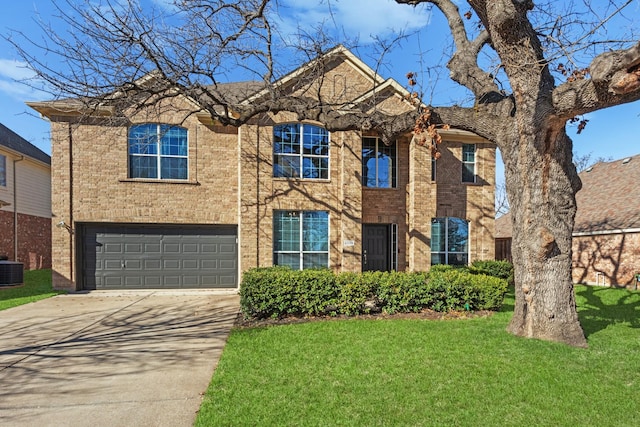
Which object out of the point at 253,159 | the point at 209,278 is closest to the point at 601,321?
the point at 253,159

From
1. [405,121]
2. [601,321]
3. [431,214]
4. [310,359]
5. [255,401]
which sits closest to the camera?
[255,401]

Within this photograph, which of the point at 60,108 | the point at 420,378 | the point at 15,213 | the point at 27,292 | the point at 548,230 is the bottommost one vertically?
the point at 27,292

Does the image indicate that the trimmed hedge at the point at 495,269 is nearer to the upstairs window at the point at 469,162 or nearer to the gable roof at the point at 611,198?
the upstairs window at the point at 469,162

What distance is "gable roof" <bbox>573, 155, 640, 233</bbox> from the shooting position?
48.5 feet

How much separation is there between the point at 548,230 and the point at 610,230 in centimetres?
1153

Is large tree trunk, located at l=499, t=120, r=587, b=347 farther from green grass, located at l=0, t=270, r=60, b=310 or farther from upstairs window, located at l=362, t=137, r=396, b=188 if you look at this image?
green grass, located at l=0, t=270, r=60, b=310

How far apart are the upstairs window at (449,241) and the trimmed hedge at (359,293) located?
504 centimetres

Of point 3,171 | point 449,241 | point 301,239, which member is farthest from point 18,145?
point 449,241

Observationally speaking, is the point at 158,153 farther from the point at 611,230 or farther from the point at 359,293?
the point at 611,230

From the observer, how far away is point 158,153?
12.4 meters

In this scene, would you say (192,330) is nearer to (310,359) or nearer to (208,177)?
(310,359)

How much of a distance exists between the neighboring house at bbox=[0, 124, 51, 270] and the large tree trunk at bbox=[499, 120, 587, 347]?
63.2ft

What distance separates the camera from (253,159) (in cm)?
1215

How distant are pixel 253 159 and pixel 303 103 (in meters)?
4.51
